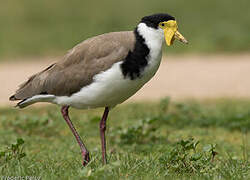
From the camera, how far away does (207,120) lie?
8.18 metres

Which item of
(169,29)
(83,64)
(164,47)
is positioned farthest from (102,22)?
(169,29)

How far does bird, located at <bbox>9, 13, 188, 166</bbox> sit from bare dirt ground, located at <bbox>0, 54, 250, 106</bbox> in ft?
17.5

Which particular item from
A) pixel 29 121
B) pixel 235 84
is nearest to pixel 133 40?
pixel 29 121

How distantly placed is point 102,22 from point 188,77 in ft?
15.9

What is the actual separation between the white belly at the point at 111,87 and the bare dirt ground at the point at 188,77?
556 cm

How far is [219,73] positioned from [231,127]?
5.20 metres

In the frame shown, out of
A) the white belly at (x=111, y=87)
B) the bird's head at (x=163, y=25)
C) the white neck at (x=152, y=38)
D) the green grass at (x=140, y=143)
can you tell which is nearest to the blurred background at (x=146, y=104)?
the green grass at (x=140, y=143)

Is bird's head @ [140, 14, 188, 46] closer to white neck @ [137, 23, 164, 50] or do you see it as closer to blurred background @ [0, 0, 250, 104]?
white neck @ [137, 23, 164, 50]

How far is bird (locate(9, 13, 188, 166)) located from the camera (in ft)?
15.2

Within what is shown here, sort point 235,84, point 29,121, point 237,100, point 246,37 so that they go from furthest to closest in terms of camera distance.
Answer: point 246,37 < point 235,84 < point 237,100 < point 29,121

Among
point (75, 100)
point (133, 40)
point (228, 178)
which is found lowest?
point (228, 178)

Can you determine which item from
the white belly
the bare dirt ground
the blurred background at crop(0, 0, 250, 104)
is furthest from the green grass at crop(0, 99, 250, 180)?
the blurred background at crop(0, 0, 250, 104)

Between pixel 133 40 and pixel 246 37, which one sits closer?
pixel 133 40

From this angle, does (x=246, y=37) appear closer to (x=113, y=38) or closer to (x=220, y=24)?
(x=220, y=24)
